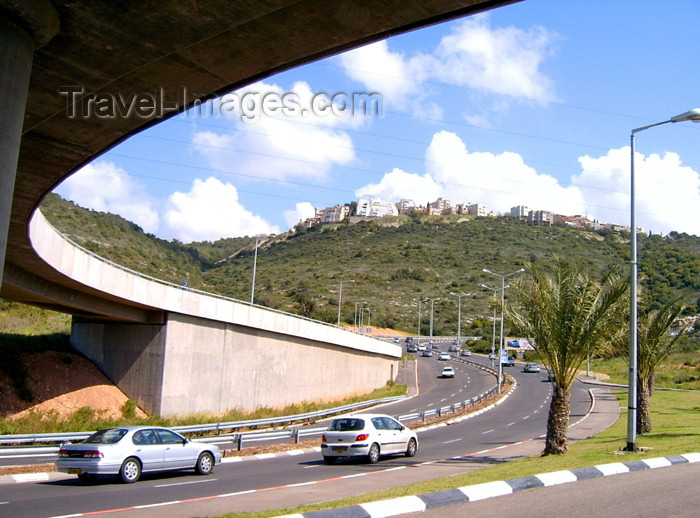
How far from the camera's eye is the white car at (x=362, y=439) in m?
20.6

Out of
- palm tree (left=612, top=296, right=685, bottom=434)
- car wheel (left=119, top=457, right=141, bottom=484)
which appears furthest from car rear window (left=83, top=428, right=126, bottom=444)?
palm tree (left=612, top=296, right=685, bottom=434)

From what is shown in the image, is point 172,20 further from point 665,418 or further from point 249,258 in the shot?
point 249,258

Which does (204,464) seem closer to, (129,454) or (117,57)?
(129,454)

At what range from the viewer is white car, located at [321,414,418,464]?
2062cm

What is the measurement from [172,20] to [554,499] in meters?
9.03

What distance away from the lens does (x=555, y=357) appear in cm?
2092

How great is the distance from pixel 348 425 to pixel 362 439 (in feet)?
2.28

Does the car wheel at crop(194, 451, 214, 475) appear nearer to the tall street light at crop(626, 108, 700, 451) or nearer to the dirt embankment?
the tall street light at crop(626, 108, 700, 451)

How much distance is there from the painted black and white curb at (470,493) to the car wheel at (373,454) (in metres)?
7.70

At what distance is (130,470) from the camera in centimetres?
1664

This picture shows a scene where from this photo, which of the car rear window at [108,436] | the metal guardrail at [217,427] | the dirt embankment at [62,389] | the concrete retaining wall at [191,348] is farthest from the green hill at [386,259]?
the car rear window at [108,436]

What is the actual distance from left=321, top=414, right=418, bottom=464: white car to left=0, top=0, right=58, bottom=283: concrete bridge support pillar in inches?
565

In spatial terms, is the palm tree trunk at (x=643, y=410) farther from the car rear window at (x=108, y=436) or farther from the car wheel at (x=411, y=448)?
the car rear window at (x=108, y=436)

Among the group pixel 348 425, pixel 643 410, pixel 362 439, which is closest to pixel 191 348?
pixel 348 425
